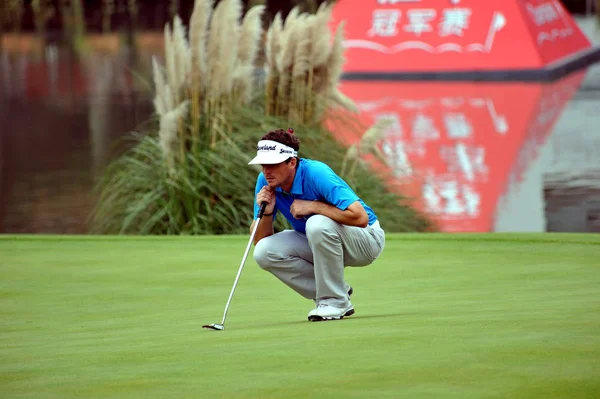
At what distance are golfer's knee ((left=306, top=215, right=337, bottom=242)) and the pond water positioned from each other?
4737mm

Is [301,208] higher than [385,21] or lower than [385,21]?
higher

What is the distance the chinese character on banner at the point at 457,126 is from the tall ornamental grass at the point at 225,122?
7041 mm

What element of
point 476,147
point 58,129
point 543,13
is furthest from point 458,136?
point 543,13

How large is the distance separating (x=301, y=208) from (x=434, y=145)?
1060 cm

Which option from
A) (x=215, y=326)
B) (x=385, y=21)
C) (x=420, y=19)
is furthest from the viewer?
(x=385, y=21)

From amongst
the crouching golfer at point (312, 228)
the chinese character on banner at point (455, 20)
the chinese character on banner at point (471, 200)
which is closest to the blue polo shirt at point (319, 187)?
the crouching golfer at point (312, 228)

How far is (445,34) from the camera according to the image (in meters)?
23.9

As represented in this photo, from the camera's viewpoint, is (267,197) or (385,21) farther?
(385,21)

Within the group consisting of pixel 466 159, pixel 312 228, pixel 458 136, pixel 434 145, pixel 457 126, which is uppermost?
pixel 312 228

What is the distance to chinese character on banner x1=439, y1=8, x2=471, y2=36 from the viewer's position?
922 inches

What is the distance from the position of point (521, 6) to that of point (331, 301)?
61.3 feet

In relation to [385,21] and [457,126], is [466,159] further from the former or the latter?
[385,21]

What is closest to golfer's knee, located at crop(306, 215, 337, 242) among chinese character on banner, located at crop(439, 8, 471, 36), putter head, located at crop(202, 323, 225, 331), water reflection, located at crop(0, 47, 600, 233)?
putter head, located at crop(202, 323, 225, 331)

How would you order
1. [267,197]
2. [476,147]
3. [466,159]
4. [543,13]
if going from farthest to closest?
[543,13] < [476,147] < [466,159] < [267,197]
